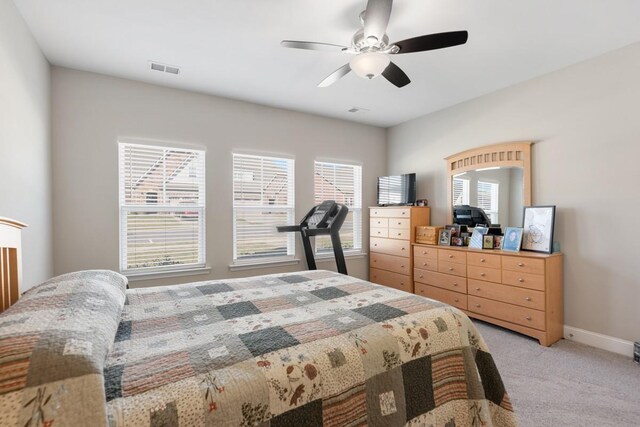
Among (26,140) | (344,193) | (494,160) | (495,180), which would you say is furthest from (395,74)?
(26,140)

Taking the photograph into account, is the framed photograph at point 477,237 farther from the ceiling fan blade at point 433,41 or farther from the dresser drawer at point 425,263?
the ceiling fan blade at point 433,41

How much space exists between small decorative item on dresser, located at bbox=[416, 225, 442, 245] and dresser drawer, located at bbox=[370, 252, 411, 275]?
14.1 inches

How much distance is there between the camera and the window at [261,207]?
12.8ft

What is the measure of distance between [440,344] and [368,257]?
355 cm

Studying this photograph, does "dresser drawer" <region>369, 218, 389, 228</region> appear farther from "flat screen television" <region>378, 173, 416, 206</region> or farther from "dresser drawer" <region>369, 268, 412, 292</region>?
"dresser drawer" <region>369, 268, 412, 292</region>

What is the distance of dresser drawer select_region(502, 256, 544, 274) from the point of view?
2838 mm

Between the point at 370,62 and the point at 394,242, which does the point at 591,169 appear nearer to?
the point at 394,242

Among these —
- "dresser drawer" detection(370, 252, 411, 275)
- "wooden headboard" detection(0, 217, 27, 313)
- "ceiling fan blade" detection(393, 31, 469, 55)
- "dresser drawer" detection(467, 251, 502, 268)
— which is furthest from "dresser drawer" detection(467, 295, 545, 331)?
"wooden headboard" detection(0, 217, 27, 313)

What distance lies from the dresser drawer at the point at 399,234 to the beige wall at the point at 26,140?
4.01 m

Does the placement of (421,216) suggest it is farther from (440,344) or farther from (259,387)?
(259,387)

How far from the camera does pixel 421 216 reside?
171 inches

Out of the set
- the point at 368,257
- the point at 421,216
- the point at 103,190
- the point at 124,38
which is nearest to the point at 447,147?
the point at 421,216

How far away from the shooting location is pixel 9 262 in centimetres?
146

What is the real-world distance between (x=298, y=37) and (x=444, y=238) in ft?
9.71
